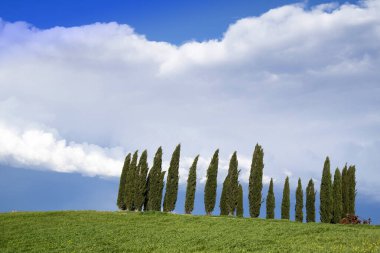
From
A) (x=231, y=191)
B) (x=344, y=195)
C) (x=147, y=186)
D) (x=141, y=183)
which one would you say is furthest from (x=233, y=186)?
(x=344, y=195)

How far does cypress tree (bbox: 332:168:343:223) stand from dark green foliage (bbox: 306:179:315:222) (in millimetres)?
3223

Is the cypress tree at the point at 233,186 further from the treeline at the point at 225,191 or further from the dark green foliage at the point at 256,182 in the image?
the dark green foliage at the point at 256,182

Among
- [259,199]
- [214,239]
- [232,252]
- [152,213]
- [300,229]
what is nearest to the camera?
[232,252]

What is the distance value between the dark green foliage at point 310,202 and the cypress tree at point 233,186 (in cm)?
1301

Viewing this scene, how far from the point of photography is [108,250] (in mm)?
29219

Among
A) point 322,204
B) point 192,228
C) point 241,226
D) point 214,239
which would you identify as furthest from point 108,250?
point 322,204

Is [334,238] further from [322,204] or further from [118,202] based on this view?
[118,202]

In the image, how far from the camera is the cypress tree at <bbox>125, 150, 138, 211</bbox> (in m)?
69.8

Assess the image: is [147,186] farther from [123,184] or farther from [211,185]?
[211,185]

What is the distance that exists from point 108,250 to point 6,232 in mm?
14925

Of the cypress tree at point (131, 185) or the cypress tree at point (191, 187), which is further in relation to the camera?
the cypress tree at point (131, 185)

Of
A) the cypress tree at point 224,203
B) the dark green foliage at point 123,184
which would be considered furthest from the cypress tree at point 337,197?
the dark green foliage at point 123,184

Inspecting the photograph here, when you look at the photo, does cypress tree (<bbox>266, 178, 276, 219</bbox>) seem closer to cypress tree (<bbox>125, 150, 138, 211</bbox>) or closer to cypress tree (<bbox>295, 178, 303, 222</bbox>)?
cypress tree (<bbox>295, 178, 303, 222</bbox>)

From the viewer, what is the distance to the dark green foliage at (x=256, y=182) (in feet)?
206
